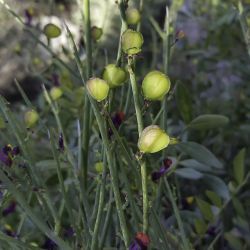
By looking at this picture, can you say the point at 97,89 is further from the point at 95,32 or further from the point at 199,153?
the point at 199,153

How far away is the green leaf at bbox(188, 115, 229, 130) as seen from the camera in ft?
2.50

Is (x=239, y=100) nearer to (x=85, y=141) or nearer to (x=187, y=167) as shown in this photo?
(x=187, y=167)

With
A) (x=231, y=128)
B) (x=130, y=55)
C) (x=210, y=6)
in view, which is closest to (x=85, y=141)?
(x=130, y=55)

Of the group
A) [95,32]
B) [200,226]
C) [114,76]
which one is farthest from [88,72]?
[200,226]

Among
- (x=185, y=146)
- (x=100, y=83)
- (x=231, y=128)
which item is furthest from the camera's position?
(x=231, y=128)

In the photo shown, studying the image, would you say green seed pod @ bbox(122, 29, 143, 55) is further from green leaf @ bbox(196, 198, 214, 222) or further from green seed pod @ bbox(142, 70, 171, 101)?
green leaf @ bbox(196, 198, 214, 222)

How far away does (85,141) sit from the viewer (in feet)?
2.20

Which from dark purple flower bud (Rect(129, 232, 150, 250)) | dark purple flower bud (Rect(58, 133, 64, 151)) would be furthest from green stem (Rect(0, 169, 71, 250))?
dark purple flower bud (Rect(58, 133, 64, 151))

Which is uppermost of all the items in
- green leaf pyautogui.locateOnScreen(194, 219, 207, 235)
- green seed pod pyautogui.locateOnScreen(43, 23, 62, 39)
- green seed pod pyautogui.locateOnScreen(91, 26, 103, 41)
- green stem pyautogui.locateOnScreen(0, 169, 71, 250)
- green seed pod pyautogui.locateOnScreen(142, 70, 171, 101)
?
green seed pod pyautogui.locateOnScreen(43, 23, 62, 39)

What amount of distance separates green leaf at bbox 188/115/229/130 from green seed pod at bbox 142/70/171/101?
32 cm

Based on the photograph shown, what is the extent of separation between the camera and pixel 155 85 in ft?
1.45

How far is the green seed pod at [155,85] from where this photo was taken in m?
0.44

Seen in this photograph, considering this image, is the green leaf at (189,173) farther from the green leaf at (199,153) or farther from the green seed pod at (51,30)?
the green seed pod at (51,30)

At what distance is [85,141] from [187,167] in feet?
0.83
